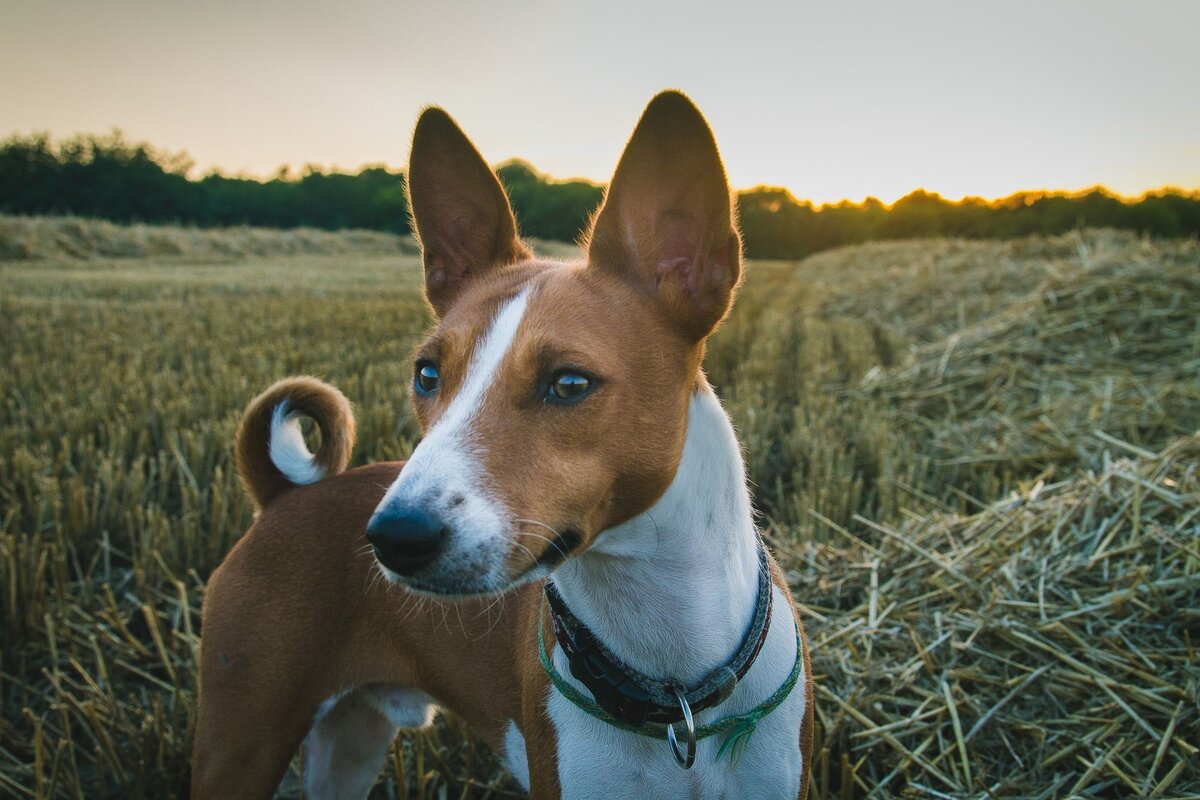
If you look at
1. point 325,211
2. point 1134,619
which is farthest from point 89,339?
point 325,211

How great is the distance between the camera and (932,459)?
5.38 metres

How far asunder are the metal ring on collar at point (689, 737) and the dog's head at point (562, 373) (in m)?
0.46

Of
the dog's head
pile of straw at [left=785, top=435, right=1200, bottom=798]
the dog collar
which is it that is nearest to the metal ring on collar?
the dog collar

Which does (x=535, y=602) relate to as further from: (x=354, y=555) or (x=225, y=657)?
(x=225, y=657)

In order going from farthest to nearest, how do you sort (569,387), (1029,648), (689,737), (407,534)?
1. (1029,648)
2. (689,737)
3. (569,387)
4. (407,534)

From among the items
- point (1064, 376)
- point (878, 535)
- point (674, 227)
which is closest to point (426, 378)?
point (674, 227)

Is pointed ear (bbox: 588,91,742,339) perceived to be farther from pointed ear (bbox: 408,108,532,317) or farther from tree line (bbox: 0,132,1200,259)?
tree line (bbox: 0,132,1200,259)

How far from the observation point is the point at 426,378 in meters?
2.08

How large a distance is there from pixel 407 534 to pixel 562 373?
505 millimetres

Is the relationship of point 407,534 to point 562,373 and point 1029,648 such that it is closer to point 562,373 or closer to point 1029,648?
point 562,373

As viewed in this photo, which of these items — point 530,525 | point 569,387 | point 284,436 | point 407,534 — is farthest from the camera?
point 284,436

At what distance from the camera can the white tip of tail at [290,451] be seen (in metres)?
2.77

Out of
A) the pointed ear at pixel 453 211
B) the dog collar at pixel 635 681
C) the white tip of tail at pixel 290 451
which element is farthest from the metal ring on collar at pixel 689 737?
the white tip of tail at pixel 290 451

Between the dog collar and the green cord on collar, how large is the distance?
3 cm
